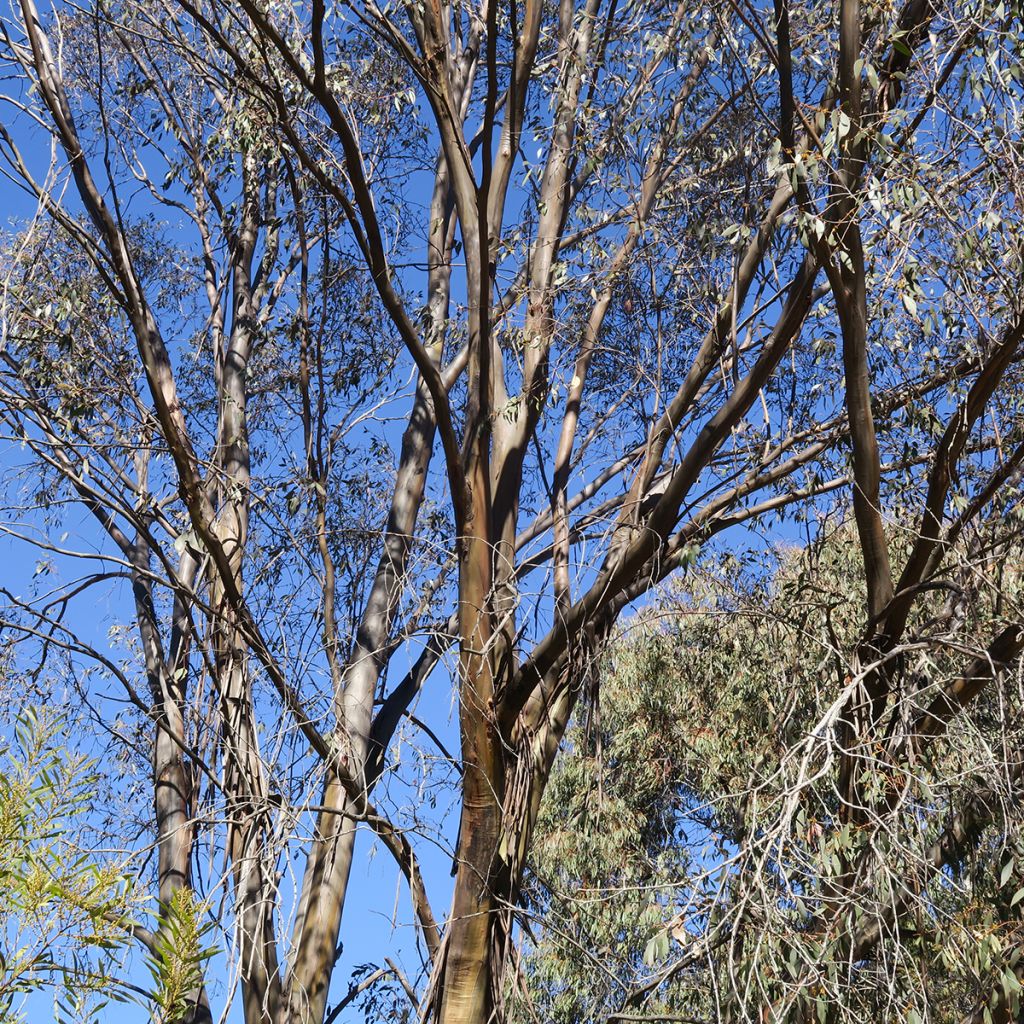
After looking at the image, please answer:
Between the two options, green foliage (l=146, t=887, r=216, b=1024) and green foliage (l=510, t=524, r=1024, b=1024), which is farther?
green foliage (l=510, t=524, r=1024, b=1024)

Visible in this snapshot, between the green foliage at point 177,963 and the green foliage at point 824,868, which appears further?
the green foliage at point 824,868

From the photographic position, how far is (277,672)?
5133 mm

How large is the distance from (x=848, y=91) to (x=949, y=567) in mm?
1709

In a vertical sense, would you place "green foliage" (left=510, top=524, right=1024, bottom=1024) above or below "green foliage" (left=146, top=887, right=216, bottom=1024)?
above

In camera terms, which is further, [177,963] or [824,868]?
[824,868]

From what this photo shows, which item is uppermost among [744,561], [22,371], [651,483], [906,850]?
[22,371]

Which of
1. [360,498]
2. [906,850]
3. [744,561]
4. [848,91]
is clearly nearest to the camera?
[906,850]

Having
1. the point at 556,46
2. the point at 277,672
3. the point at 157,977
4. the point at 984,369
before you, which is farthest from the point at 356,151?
the point at 157,977

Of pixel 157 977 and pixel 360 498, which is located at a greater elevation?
pixel 360 498

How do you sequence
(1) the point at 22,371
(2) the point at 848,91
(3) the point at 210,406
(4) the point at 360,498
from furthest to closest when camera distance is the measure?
1. (3) the point at 210,406
2. (4) the point at 360,498
3. (1) the point at 22,371
4. (2) the point at 848,91

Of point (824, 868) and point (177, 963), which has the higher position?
point (824, 868)

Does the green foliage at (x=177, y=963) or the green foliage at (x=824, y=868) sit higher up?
the green foliage at (x=824, y=868)

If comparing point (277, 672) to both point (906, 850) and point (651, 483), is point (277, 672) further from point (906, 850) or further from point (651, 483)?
point (906, 850)

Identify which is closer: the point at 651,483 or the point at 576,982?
the point at 651,483
